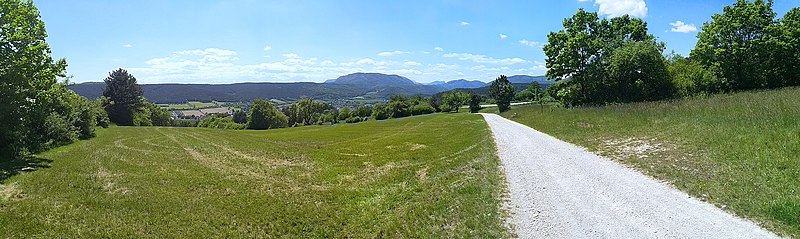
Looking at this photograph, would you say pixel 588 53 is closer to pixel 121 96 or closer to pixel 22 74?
pixel 22 74

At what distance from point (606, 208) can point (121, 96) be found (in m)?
118

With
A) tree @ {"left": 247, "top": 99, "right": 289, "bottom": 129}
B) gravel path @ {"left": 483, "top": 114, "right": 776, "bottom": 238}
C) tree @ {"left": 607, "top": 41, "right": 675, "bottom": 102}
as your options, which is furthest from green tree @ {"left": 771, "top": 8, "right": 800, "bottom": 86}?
tree @ {"left": 247, "top": 99, "right": 289, "bottom": 129}

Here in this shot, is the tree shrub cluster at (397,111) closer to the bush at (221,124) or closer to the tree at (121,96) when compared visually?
the bush at (221,124)

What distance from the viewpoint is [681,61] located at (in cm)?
5888

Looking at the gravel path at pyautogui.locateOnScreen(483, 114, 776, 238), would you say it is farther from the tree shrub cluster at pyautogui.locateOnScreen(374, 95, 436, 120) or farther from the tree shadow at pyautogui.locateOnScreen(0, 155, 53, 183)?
the tree shrub cluster at pyautogui.locateOnScreen(374, 95, 436, 120)

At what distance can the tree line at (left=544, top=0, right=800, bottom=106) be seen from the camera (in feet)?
148

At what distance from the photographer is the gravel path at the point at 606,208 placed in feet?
27.9

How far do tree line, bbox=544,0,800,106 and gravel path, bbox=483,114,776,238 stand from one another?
4053 centimetres

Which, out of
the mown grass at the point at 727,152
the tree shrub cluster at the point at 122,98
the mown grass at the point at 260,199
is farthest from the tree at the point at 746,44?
the tree shrub cluster at the point at 122,98

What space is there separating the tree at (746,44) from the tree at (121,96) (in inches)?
4779

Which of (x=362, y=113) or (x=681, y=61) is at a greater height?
(x=681, y=61)

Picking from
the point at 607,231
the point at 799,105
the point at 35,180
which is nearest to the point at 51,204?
the point at 35,180

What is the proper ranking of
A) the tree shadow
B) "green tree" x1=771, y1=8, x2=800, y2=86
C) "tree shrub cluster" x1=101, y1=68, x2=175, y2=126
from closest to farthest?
1. the tree shadow
2. "green tree" x1=771, y1=8, x2=800, y2=86
3. "tree shrub cluster" x1=101, y1=68, x2=175, y2=126

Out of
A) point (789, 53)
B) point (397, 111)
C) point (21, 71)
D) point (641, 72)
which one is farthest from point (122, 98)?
point (789, 53)
